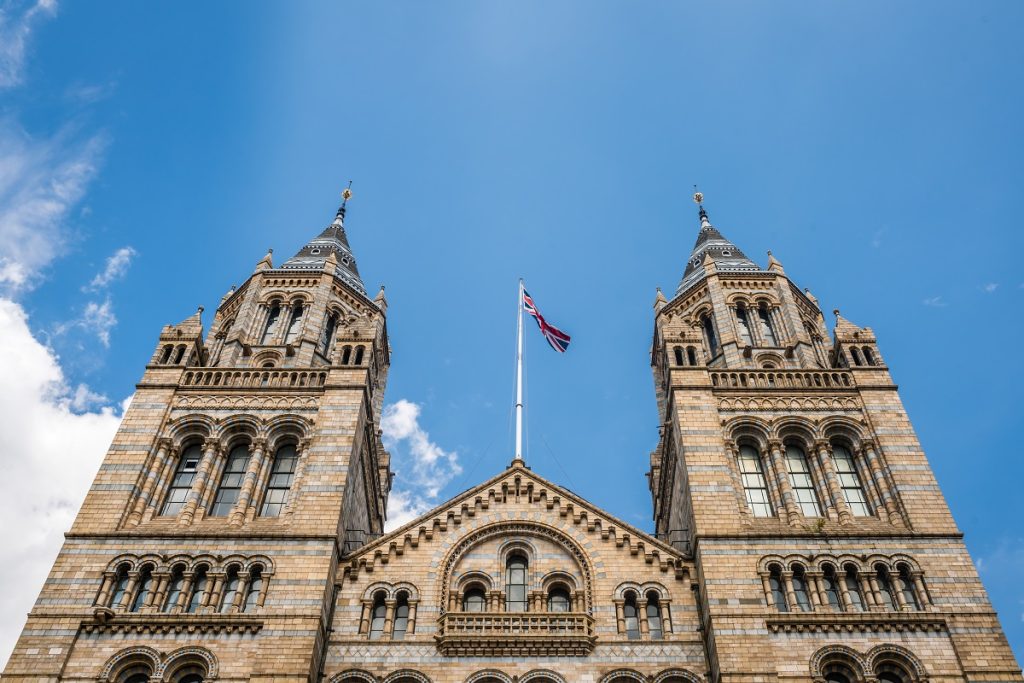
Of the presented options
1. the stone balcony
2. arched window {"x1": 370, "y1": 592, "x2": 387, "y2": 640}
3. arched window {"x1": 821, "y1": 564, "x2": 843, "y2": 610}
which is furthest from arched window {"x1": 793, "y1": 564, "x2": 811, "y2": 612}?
arched window {"x1": 370, "y1": 592, "x2": 387, "y2": 640}

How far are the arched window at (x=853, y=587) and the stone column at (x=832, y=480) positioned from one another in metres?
1.94

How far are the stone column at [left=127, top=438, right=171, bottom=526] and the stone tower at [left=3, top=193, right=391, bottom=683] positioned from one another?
4 centimetres

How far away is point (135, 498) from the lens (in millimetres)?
29891

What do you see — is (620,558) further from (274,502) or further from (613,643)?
(274,502)

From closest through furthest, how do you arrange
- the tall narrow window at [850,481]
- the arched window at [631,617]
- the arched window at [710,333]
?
the arched window at [631,617] → the tall narrow window at [850,481] → the arched window at [710,333]

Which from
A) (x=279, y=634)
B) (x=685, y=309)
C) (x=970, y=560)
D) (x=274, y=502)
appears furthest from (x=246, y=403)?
(x=970, y=560)

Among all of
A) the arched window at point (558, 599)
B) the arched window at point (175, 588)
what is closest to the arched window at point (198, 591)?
the arched window at point (175, 588)

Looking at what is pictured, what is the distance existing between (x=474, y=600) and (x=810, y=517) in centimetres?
1091

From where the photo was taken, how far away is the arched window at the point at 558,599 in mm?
28406

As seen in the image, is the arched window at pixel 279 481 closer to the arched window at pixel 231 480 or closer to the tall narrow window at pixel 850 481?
the arched window at pixel 231 480

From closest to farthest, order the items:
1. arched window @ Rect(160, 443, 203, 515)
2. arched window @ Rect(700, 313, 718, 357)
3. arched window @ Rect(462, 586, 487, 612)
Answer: arched window @ Rect(462, 586, 487, 612) → arched window @ Rect(160, 443, 203, 515) → arched window @ Rect(700, 313, 718, 357)

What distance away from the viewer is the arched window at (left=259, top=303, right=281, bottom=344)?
38.9 metres

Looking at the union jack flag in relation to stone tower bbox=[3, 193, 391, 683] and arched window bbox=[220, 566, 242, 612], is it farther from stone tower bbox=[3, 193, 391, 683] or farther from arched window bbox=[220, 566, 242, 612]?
arched window bbox=[220, 566, 242, 612]

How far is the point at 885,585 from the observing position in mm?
27406
